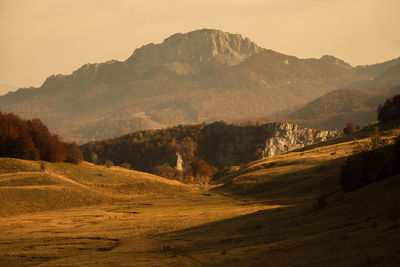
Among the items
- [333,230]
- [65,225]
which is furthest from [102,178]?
[333,230]

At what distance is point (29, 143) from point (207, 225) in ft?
283

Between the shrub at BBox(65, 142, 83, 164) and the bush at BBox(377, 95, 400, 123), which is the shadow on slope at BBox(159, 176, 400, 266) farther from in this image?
the bush at BBox(377, 95, 400, 123)

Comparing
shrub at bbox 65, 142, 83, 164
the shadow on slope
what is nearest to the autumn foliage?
shrub at bbox 65, 142, 83, 164

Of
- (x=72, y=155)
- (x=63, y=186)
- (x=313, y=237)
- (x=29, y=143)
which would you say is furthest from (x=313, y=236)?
(x=72, y=155)

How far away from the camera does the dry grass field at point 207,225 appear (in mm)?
31516

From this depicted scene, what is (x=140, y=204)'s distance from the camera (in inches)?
3408

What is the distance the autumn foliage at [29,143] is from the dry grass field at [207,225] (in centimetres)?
2328

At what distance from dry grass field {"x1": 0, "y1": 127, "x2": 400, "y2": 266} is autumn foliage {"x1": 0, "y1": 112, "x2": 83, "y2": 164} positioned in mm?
23282

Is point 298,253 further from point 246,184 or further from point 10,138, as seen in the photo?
point 10,138

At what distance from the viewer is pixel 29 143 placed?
12444 cm

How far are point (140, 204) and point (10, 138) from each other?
190 feet

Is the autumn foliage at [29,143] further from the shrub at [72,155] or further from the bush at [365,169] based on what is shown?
the bush at [365,169]

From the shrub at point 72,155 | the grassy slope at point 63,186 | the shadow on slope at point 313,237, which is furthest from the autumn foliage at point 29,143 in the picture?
the shadow on slope at point 313,237

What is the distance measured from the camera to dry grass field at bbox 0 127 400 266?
31.5m
